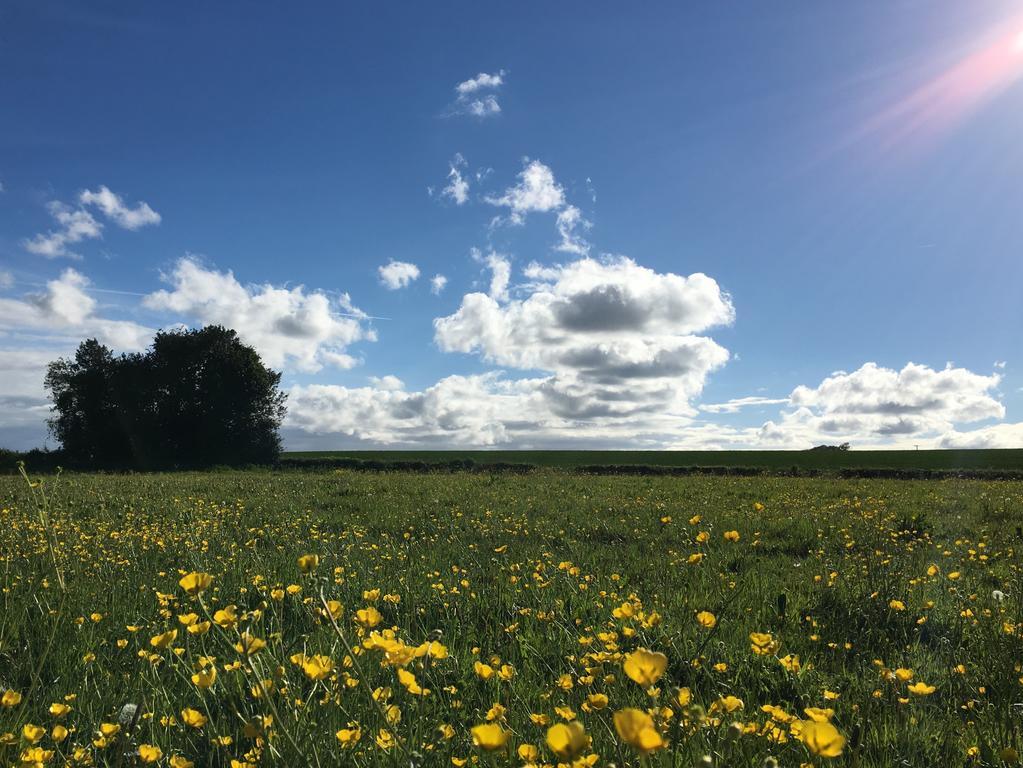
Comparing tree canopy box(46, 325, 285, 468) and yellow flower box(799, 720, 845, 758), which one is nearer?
yellow flower box(799, 720, 845, 758)

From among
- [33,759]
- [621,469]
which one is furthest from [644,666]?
A: [621,469]

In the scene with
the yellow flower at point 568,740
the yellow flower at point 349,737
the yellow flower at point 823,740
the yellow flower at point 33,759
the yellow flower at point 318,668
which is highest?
the yellow flower at point 568,740

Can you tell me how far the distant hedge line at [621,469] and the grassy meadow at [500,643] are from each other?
2502 cm

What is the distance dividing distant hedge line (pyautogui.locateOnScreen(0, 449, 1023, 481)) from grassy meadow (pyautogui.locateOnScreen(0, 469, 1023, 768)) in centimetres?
2502

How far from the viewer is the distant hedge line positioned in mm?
33500

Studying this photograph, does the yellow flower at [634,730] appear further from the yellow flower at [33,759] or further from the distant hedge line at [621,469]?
the distant hedge line at [621,469]

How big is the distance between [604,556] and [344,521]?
15.8ft

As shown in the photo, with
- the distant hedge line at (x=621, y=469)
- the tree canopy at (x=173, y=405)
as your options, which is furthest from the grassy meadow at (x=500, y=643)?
the tree canopy at (x=173, y=405)

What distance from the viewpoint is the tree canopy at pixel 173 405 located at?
45438 mm

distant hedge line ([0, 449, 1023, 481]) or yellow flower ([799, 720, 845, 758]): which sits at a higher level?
yellow flower ([799, 720, 845, 758])

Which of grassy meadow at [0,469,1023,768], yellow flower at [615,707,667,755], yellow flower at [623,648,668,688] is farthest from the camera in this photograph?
grassy meadow at [0,469,1023,768]

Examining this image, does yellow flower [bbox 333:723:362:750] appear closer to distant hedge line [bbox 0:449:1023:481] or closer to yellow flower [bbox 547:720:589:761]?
yellow flower [bbox 547:720:589:761]

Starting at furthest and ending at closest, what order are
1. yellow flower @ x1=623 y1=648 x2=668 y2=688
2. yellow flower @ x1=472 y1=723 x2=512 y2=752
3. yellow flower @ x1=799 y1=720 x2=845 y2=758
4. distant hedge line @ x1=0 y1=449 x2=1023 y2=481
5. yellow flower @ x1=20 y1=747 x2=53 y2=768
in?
distant hedge line @ x1=0 y1=449 x2=1023 y2=481
yellow flower @ x1=20 y1=747 x2=53 y2=768
yellow flower @ x1=799 y1=720 x2=845 y2=758
yellow flower @ x1=623 y1=648 x2=668 y2=688
yellow flower @ x1=472 y1=723 x2=512 y2=752

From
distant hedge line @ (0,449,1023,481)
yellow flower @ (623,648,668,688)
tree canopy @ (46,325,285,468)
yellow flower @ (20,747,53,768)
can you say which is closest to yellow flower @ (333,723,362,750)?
yellow flower @ (20,747,53,768)
